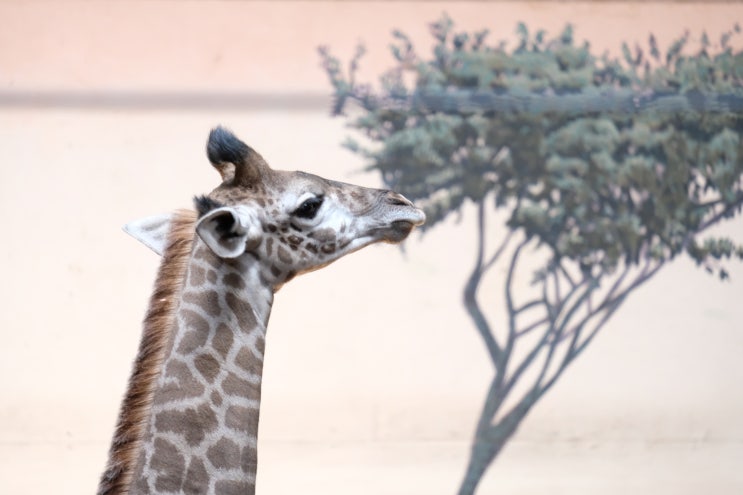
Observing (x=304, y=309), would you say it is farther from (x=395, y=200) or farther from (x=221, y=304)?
(x=221, y=304)

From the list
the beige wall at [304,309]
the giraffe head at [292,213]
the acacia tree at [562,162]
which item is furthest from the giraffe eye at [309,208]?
the acacia tree at [562,162]

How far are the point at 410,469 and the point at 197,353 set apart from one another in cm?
414

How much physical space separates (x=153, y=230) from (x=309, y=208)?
1.01 feet

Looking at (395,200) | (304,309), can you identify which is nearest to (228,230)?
(395,200)

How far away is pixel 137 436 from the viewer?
172cm

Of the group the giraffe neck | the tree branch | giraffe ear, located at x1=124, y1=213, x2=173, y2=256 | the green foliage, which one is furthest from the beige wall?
the giraffe neck

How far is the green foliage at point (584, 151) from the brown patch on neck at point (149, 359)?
13.8 feet

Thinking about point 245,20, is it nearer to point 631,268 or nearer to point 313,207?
point 631,268

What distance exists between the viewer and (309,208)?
76.2 inches

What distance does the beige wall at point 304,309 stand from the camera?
18.2ft

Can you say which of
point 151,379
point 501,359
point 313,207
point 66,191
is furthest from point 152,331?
point 501,359

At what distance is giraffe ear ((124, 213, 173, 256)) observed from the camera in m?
1.99

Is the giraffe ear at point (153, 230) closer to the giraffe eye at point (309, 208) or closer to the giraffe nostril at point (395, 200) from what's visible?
the giraffe eye at point (309, 208)

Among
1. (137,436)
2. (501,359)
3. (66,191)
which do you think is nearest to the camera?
(137,436)
